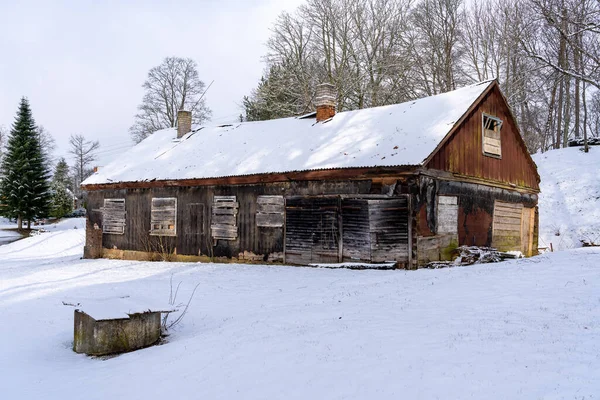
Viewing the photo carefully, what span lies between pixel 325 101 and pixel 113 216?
32.6 feet

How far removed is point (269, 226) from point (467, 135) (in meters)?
7.10

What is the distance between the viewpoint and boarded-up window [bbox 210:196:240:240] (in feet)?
48.6

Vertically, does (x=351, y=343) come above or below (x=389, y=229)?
below

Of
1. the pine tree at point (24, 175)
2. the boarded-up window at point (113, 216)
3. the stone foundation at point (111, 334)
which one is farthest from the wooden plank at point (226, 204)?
the pine tree at point (24, 175)

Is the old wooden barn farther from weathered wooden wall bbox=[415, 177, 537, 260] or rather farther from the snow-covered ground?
the snow-covered ground

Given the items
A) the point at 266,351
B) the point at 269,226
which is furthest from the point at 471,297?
the point at 269,226

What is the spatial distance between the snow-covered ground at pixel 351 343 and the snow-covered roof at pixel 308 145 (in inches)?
167

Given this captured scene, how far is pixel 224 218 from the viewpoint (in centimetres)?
1505

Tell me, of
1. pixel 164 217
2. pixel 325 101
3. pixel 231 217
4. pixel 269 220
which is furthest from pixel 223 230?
pixel 325 101

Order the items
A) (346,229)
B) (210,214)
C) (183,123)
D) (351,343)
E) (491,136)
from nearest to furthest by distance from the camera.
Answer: (351,343) < (346,229) < (210,214) < (491,136) < (183,123)

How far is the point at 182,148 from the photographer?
19.3m

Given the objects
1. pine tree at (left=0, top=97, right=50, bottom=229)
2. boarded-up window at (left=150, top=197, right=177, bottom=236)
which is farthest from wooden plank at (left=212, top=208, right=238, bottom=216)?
pine tree at (left=0, top=97, right=50, bottom=229)

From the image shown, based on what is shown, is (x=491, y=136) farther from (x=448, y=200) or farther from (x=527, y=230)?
(x=527, y=230)

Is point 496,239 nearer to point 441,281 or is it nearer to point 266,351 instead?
point 441,281
